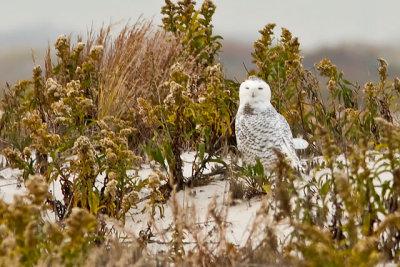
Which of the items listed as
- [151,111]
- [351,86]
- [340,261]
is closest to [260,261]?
[340,261]

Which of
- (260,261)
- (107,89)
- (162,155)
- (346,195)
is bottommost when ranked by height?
(260,261)

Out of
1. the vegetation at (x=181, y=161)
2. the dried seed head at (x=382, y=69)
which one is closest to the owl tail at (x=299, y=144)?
the vegetation at (x=181, y=161)

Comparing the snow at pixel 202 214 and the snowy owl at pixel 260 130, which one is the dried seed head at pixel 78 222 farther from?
the snowy owl at pixel 260 130

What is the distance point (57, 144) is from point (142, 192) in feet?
2.73

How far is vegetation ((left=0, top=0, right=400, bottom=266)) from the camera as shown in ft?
6.69

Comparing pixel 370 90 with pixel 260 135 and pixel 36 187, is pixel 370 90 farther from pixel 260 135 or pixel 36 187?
pixel 36 187

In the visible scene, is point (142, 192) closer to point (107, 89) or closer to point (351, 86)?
point (107, 89)

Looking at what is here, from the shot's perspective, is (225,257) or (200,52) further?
(200,52)

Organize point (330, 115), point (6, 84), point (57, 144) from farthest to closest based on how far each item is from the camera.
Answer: point (6, 84)
point (330, 115)
point (57, 144)

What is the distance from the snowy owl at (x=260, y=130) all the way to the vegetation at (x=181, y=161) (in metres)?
0.16

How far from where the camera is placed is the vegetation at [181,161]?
80.3 inches

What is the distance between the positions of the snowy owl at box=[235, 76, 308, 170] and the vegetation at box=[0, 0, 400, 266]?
6.3 inches

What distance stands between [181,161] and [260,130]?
55cm

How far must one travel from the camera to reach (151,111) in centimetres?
405
